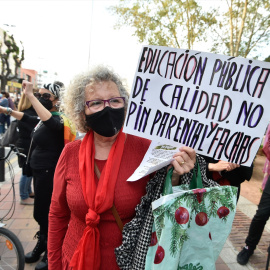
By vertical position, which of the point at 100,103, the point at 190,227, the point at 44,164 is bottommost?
the point at 44,164

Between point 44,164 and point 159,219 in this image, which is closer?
point 159,219

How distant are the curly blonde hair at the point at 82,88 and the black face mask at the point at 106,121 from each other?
13 cm

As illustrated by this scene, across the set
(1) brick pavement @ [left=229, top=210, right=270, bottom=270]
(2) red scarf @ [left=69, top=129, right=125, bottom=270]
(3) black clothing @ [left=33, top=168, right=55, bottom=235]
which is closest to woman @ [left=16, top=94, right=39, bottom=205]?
(3) black clothing @ [left=33, top=168, right=55, bottom=235]

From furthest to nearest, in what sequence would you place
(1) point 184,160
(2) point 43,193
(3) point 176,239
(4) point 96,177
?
(2) point 43,193, (4) point 96,177, (1) point 184,160, (3) point 176,239

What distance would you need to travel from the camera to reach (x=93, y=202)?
130 cm

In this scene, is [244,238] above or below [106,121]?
below

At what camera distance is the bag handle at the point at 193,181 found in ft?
3.76

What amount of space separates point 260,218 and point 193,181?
2.12m

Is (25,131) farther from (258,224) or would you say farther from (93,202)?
(258,224)

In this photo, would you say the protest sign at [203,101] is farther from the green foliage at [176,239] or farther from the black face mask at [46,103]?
the black face mask at [46,103]

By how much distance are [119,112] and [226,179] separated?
1131mm

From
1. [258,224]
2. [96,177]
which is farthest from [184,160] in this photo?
[258,224]

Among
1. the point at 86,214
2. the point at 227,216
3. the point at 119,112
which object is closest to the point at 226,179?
the point at 227,216

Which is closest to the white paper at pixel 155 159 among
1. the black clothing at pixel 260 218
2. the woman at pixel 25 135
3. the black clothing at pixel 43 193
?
the black clothing at pixel 43 193
